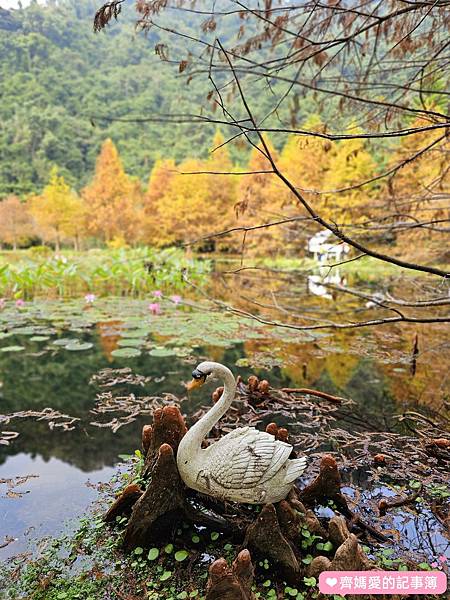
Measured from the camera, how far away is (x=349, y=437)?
8.39ft

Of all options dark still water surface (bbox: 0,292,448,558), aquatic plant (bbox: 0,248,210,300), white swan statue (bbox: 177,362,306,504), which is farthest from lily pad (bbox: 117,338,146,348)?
white swan statue (bbox: 177,362,306,504)

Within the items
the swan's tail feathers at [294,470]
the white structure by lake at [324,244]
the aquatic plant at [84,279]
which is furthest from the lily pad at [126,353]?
the aquatic plant at [84,279]

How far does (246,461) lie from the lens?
1564 millimetres

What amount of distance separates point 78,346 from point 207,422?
3647 mm

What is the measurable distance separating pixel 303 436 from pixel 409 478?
0.66m

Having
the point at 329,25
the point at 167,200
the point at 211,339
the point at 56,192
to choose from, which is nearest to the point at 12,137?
the point at 56,192

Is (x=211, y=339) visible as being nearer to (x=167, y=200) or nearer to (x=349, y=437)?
(x=349, y=437)

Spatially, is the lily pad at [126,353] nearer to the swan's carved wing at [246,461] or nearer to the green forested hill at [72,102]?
the swan's carved wing at [246,461]

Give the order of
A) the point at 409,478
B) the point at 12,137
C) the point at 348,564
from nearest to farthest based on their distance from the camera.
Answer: the point at 348,564 → the point at 409,478 → the point at 12,137

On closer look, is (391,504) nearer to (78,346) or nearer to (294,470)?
(294,470)

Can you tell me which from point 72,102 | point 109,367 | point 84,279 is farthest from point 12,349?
point 72,102

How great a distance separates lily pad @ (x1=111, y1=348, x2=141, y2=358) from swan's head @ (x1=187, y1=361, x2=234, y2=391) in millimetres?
2921

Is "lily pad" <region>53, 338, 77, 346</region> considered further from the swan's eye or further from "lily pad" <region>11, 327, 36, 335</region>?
the swan's eye

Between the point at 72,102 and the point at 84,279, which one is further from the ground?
the point at 72,102
